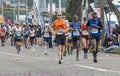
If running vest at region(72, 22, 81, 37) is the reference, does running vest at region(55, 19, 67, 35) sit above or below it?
above

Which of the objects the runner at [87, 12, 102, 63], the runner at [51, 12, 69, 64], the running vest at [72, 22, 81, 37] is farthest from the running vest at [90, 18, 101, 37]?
the running vest at [72, 22, 81, 37]

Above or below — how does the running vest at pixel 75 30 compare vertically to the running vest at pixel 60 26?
below

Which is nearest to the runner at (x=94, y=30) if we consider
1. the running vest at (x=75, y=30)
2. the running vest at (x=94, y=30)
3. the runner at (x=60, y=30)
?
the running vest at (x=94, y=30)

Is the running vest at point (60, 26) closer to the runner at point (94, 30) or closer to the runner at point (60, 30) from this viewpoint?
the runner at point (60, 30)

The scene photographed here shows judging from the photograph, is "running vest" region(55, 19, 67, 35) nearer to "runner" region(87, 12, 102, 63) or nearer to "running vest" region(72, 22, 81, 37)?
"runner" region(87, 12, 102, 63)

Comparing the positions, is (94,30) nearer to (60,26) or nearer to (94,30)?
(94,30)

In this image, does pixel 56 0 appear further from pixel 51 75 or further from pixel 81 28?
pixel 51 75

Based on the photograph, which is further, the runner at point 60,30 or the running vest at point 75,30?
the running vest at point 75,30

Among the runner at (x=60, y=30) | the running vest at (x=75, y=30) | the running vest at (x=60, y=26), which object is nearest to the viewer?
the runner at (x=60, y=30)

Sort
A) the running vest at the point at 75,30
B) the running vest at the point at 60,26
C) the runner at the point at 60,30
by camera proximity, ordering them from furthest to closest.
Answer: the running vest at the point at 75,30, the running vest at the point at 60,26, the runner at the point at 60,30

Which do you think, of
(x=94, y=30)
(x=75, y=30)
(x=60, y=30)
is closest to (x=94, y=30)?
(x=94, y=30)

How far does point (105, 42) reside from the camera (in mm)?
35062

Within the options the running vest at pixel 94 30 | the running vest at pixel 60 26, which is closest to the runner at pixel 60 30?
the running vest at pixel 60 26

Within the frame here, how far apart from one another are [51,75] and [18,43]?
46.7 feet
